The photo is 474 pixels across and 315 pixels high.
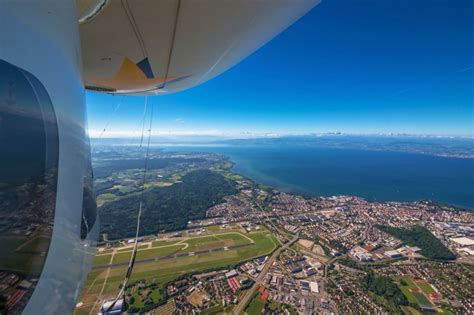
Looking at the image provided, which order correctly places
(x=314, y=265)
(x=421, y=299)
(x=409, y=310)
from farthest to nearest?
(x=314, y=265), (x=421, y=299), (x=409, y=310)

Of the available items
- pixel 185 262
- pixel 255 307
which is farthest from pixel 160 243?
pixel 255 307

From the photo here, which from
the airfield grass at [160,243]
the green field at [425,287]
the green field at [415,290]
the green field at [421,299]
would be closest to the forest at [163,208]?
the airfield grass at [160,243]

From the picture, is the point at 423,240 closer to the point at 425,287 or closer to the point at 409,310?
the point at 425,287

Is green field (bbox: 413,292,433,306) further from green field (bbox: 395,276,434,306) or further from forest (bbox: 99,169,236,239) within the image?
forest (bbox: 99,169,236,239)

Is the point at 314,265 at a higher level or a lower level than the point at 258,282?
lower

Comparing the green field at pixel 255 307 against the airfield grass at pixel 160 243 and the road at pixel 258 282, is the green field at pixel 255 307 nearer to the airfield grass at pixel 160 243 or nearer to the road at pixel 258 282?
the road at pixel 258 282

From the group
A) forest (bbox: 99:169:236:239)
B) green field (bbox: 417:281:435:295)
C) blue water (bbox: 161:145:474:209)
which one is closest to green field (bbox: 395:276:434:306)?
green field (bbox: 417:281:435:295)

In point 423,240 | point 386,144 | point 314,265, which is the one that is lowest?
point 423,240

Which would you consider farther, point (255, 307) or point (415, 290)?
point (415, 290)

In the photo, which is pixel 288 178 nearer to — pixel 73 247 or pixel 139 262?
pixel 139 262
